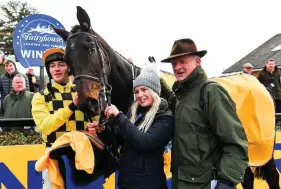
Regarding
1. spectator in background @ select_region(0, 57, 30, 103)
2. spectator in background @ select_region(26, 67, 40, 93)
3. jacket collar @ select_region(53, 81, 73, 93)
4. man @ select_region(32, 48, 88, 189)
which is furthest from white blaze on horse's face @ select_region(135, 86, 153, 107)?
spectator in background @ select_region(26, 67, 40, 93)

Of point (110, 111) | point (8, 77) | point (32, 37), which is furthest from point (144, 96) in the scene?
point (8, 77)

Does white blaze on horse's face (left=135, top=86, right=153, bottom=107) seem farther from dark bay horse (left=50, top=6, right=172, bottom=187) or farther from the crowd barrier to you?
the crowd barrier

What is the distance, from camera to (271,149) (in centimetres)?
387

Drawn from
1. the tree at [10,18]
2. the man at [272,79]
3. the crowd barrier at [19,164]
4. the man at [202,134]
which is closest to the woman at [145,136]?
the man at [202,134]

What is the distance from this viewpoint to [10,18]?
3316cm

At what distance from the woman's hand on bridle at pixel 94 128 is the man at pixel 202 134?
684 millimetres

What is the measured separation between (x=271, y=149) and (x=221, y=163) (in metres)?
1.79

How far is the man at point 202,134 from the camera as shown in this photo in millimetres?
2311

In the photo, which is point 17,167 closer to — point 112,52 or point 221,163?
point 112,52

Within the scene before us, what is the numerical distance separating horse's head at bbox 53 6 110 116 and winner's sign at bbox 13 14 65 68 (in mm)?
2660

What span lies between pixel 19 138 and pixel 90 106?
6.34 ft

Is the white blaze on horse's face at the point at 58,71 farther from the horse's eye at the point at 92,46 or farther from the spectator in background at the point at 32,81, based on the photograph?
the spectator in background at the point at 32,81

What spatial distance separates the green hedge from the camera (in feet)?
13.4

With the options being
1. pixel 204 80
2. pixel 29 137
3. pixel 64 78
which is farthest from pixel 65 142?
pixel 29 137
